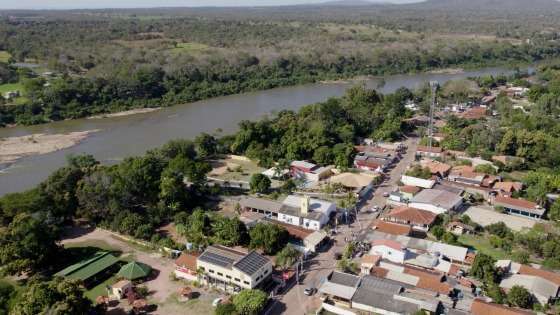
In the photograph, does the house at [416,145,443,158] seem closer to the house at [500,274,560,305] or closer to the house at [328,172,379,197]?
the house at [328,172,379,197]

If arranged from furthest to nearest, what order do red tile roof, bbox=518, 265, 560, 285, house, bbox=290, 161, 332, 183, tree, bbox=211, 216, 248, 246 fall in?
house, bbox=290, 161, 332, 183, tree, bbox=211, 216, 248, 246, red tile roof, bbox=518, 265, 560, 285

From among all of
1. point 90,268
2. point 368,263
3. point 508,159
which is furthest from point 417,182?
point 90,268

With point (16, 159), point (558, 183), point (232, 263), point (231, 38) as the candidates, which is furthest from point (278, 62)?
point (232, 263)

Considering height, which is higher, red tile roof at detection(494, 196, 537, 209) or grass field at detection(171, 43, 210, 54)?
grass field at detection(171, 43, 210, 54)

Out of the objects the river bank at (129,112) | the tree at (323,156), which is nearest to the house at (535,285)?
the tree at (323,156)

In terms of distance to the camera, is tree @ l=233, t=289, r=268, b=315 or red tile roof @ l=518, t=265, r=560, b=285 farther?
red tile roof @ l=518, t=265, r=560, b=285

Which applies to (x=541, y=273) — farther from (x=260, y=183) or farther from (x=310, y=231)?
(x=260, y=183)

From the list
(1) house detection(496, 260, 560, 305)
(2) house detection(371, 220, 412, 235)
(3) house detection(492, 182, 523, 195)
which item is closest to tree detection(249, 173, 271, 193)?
(2) house detection(371, 220, 412, 235)
